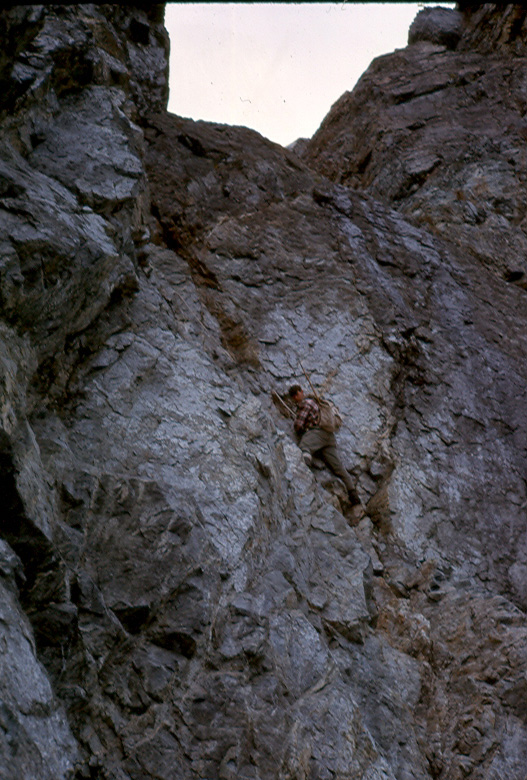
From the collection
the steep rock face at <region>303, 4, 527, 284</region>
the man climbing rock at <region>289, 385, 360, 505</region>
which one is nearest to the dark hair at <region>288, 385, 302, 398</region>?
the man climbing rock at <region>289, 385, 360, 505</region>

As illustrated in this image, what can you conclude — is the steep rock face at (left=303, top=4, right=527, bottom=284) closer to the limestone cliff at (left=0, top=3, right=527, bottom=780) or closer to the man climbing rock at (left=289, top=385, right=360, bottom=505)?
the limestone cliff at (left=0, top=3, right=527, bottom=780)

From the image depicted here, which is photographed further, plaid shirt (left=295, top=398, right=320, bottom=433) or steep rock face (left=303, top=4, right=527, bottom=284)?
steep rock face (left=303, top=4, right=527, bottom=284)

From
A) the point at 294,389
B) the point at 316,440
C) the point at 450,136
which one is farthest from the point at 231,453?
the point at 450,136

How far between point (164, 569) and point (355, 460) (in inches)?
187

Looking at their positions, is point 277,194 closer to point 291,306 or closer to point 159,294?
point 291,306

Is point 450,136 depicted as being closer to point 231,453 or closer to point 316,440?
point 316,440

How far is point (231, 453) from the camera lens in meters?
7.70

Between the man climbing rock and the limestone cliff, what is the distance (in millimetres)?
254

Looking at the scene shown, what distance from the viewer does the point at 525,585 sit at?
30.9ft

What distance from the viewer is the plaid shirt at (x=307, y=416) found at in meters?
9.74

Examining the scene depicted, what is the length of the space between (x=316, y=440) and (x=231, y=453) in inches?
89.6

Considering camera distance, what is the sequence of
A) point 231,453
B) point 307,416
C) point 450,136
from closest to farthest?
point 231,453
point 307,416
point 450,136

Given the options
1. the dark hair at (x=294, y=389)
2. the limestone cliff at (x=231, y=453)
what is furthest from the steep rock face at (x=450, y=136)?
the dark hair at (x=294, y=389)

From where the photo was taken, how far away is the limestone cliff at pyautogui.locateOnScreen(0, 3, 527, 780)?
211 inches
